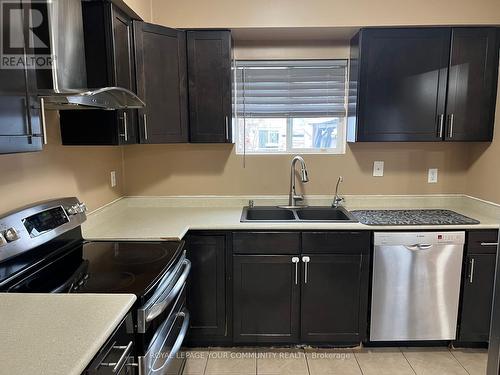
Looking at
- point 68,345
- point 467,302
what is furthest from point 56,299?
point 467,302

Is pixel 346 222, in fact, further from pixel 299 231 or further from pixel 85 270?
pixel 85 270

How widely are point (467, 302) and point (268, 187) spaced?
5.26 ft

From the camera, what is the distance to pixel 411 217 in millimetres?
2455

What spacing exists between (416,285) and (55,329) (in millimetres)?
2120

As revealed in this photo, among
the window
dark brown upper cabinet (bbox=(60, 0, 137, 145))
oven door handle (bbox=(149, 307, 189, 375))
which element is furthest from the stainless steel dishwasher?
dark brown upper cabinet (bbox=(60, 0, 137, 145))

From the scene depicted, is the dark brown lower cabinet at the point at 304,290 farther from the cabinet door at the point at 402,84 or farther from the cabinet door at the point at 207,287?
the cabinet door at the point at 402,84

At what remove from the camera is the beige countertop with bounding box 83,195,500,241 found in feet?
6.95

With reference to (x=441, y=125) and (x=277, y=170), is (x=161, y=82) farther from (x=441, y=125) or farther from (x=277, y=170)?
(x=441, y=125)

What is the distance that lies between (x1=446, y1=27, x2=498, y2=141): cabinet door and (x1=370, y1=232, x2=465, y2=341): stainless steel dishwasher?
0.79 meters

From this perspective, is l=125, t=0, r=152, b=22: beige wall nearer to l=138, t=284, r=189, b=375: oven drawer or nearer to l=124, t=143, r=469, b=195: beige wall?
l=124, t=143, r=469, b=195: beige wall

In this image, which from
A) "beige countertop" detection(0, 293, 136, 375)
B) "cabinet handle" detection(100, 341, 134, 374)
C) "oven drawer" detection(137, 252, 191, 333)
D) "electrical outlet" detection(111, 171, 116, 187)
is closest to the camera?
"beige countertop" detection(0, 293, 136, 375)

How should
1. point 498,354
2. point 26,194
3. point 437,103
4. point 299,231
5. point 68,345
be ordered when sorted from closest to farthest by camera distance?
point 68,345, point 498,354, point 26,194, point 299,231, point 437,103

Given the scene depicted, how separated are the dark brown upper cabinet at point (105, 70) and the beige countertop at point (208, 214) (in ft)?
1.80

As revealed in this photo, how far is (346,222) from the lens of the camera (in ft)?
7.64
